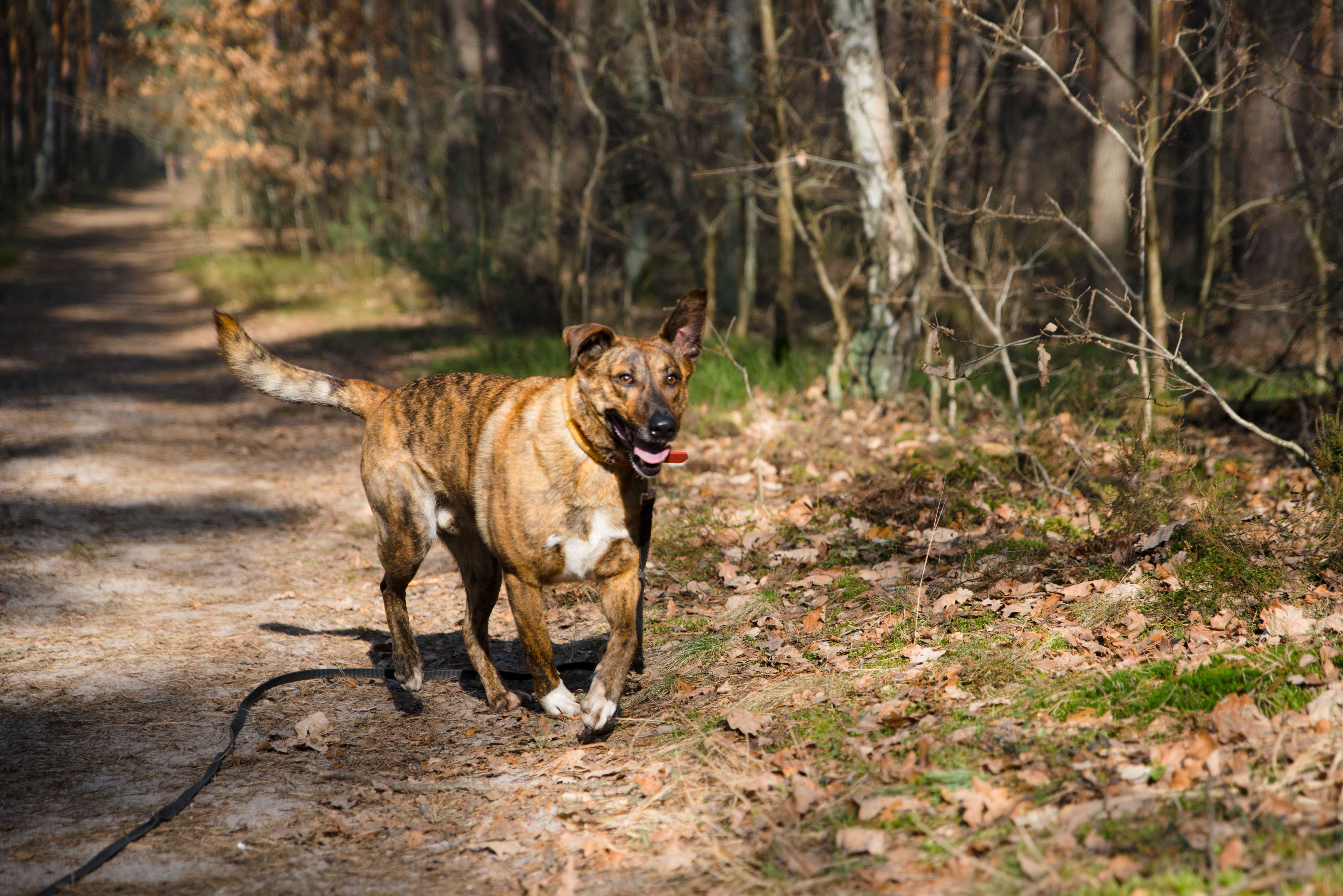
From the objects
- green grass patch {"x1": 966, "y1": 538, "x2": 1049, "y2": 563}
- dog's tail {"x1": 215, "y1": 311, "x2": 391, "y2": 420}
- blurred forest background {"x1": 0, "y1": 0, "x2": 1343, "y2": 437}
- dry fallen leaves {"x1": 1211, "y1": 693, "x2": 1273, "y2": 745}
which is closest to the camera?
dry fallen leaves {"x1": 1211, "y1": 693, "x2": 1273, "y2": 745}

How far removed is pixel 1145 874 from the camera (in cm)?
276

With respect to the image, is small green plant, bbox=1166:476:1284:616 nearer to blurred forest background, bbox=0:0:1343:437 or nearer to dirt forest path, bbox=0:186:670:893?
blurred forest background, bbox=0:0:1343:437

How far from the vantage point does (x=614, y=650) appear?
4582 mm

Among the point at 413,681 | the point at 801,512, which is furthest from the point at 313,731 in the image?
the point at 801,512

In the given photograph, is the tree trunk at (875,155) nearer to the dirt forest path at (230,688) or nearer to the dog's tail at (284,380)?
the dirt forest path at (230,688)

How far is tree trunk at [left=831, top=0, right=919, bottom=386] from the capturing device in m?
10.4

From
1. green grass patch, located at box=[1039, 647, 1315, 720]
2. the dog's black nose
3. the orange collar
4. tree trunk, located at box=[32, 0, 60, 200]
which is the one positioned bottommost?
green grass patch, located at box=[1039, 647, 1315, 720]

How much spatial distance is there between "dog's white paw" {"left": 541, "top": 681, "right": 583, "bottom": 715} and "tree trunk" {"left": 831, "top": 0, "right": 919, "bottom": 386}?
21.9 ft

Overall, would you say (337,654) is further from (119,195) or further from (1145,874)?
(119,195)

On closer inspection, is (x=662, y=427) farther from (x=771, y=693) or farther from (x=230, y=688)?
(x=230, y=688)

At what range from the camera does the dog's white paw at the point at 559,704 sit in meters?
4.78

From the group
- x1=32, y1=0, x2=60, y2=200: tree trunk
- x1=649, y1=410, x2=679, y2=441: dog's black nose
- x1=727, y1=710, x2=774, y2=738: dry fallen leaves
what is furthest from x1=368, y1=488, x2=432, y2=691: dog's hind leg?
x1=32, y1=0, x2=60, y2=200: tree trunk

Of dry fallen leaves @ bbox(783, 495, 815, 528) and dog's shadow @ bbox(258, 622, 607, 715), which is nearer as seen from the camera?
dog's shadow @ bbox(258, 622, 607, 715)

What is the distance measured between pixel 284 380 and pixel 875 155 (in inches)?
287
